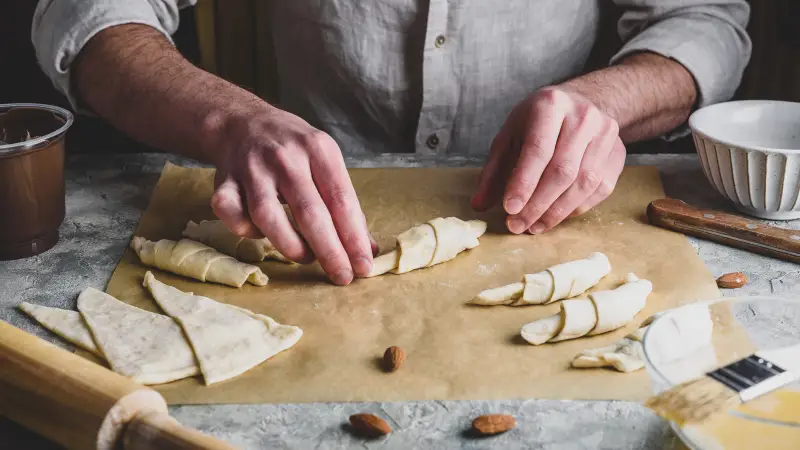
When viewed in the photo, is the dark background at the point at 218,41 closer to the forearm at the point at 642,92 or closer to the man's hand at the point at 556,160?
the forearm at the point at 642,92

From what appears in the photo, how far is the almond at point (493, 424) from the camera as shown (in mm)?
1046

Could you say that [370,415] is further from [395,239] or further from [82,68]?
[82,68]

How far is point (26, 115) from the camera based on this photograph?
1558mm

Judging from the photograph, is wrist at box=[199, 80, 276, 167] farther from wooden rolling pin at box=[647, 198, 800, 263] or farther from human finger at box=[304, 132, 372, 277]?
wooden rolling pin at box=[647, 198, 800, 263]

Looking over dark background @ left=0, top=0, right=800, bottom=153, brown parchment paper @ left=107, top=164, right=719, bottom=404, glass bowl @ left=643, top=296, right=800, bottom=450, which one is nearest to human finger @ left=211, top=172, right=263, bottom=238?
brown parchment paper @ left=107, top=164, right=719, bottom=404

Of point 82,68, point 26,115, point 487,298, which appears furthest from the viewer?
point 82,68

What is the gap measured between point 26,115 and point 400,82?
35.6 inches

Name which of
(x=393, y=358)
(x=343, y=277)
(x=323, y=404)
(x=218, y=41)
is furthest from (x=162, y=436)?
(x=218, y=41)

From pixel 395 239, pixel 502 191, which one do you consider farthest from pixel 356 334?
pixel 502 191

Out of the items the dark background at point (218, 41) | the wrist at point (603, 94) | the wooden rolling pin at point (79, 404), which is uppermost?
the wrist at point (603, 94)

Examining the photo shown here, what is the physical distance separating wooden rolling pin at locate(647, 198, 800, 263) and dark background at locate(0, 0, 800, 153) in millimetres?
872

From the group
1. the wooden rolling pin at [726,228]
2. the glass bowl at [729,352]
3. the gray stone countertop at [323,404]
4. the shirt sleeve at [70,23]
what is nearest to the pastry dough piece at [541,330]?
the gray stone countertop at [323,404]

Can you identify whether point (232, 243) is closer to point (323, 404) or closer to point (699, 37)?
point (323, 404)

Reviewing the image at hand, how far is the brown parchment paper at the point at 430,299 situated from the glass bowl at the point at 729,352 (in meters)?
0.14
